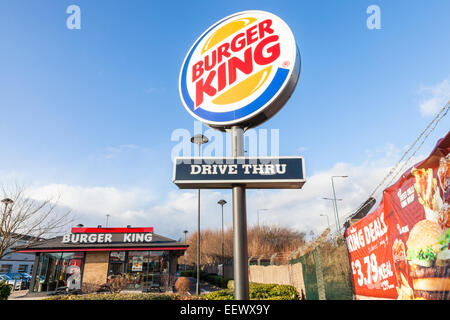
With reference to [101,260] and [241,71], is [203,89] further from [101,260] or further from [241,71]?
[101,260]

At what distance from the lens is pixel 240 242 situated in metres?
3.71

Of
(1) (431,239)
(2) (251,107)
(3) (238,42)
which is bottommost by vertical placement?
(1) (431,239)

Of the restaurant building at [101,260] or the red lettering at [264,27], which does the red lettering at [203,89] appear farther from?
the restaurant building at [101,260]

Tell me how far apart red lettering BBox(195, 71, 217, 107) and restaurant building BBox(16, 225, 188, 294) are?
53.5 ft

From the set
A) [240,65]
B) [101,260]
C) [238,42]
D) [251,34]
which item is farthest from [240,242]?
[101,260]

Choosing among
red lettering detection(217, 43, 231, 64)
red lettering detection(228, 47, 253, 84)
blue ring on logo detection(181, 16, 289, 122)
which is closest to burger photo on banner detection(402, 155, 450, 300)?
blue ring on logo detection(181, 16, 289, 122)

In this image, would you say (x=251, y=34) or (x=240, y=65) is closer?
(x=240, y=65)

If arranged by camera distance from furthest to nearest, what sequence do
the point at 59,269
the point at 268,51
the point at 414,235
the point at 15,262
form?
the point at 15,262 < the point at 59,269 < the point at 268,51 < the point at 414,235

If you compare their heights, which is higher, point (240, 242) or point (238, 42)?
point (238, 42)

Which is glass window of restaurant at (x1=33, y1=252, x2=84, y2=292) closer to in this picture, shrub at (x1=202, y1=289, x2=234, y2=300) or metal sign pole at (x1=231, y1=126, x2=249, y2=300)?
shrub at (x1=202, y1=289, x2=234, y2=300)

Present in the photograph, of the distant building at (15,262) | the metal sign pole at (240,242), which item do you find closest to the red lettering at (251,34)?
the metal sign pole at (240,242)

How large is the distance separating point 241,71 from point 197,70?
851 millimetres

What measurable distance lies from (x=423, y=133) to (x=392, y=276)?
2.09 m

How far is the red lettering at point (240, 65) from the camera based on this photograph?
4.54m
